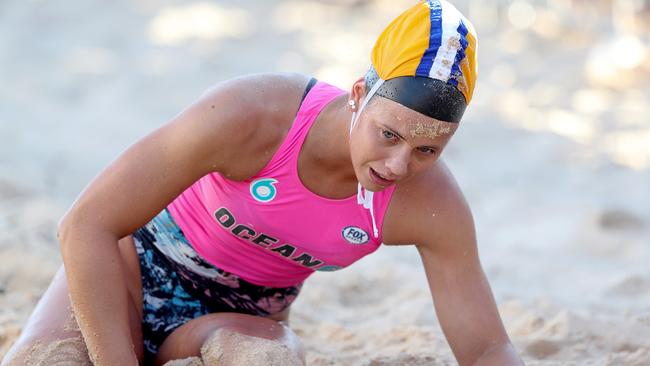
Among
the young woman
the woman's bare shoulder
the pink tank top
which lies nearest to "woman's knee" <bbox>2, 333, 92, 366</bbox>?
the young woman

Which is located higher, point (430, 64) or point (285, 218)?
point (430, 64)

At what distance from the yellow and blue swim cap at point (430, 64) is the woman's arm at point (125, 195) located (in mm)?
343

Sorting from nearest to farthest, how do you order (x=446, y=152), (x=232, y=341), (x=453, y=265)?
(x=232, y=341)
(x=453, y=265)
(x=446, y=152)

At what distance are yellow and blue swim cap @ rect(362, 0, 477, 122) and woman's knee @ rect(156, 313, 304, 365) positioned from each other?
25.8 inches

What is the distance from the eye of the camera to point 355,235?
2355mm

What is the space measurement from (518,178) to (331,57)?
1958 millimetres

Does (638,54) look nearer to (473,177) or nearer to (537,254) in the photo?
(473,177)

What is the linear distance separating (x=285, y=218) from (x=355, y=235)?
19 cm

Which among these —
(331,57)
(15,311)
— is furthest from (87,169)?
(331,57)

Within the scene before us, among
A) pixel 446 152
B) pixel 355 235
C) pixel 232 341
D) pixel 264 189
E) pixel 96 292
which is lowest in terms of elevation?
pixel 232 341

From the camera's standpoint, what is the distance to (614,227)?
418cm

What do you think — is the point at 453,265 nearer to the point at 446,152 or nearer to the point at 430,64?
the point at 430,64

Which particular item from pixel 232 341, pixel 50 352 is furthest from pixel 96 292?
pixel 232 341

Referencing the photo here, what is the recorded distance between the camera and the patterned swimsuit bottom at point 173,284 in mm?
2541
